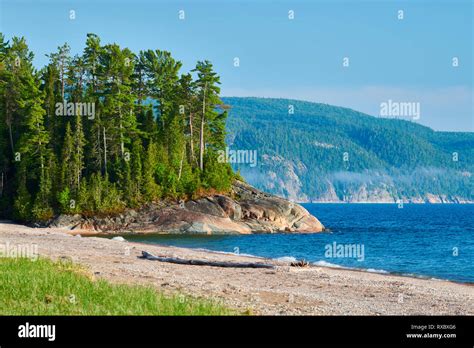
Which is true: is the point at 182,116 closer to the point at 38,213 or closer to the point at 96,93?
the point at 96,93

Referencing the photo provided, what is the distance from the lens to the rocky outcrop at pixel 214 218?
72688 millimetres

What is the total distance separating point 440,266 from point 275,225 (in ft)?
111

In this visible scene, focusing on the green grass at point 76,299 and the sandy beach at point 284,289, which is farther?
the sandy beach at point 284,289

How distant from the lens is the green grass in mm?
15562

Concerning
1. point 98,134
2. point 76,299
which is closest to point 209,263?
point 76,299

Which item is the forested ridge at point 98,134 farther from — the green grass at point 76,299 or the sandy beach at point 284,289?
the green grass at point 76,299

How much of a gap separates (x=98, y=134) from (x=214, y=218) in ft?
56.5

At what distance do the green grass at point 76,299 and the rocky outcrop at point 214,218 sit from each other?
52.2 metres

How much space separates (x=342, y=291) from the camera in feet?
85.5

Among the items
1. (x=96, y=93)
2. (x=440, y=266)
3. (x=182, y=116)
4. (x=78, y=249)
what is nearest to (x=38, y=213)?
(x=96, y=93)

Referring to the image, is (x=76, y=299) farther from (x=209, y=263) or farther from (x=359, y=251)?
(x=359, y=251)

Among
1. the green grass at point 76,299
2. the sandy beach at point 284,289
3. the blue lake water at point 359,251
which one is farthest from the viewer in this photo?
the blue lake water at point 359,251

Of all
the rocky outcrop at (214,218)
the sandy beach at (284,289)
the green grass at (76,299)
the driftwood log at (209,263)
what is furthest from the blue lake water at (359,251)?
the green grass at (76,299)
